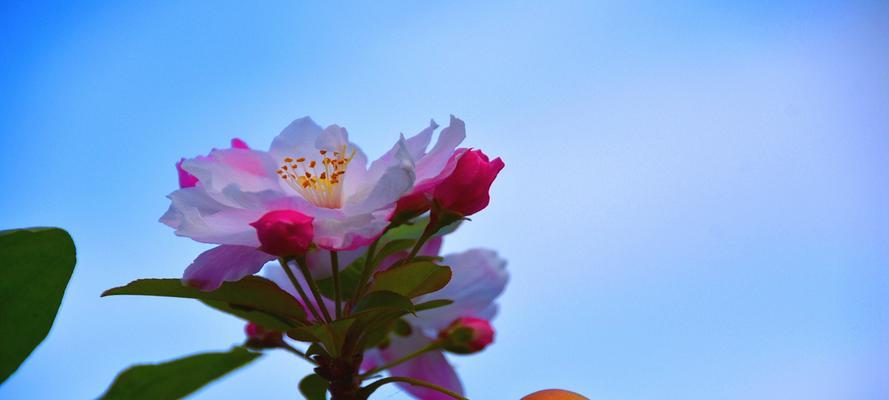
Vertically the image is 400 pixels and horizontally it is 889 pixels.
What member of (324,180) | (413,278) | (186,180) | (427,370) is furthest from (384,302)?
(427,370)

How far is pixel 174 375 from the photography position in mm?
697

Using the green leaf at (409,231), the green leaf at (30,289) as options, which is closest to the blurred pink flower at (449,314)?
the green leaf at (409,231)

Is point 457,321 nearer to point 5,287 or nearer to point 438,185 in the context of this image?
point 438,185

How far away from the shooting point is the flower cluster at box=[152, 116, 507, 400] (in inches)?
28.3

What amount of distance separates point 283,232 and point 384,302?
4.7 inches

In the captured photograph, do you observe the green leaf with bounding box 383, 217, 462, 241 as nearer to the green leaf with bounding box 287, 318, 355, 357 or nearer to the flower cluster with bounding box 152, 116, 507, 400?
the flower cluster with bounding box 152, 116, 507, 400

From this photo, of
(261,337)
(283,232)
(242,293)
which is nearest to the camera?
(283,232)

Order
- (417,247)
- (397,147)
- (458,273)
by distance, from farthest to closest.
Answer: (458,273)
(417,247)
(397,147)

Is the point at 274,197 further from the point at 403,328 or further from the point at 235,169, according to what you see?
the point at 403,328

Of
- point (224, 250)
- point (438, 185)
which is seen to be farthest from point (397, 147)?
point (224, 250)

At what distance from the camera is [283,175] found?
838mm

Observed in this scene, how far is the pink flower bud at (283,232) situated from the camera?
691mm

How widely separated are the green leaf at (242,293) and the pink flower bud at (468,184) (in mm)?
179

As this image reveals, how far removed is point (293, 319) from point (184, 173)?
8.3 inches
